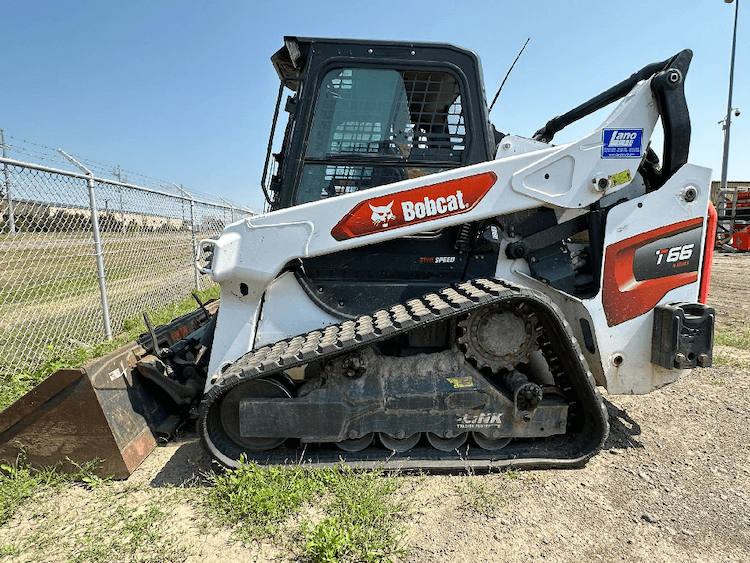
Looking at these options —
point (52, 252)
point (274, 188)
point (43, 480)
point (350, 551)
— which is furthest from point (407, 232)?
point (52, 252)

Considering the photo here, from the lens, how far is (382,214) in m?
2.77

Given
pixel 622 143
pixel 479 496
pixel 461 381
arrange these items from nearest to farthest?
pixel 479 496
pixel 461 381
pixel 622 143

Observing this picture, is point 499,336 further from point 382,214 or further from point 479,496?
point 382,214

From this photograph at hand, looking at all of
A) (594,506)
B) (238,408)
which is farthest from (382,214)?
(594,506)

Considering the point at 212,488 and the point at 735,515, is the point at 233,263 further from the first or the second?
the point at 735,515

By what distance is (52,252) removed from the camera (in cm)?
488

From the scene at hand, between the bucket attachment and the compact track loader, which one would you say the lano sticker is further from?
the bucket attachment

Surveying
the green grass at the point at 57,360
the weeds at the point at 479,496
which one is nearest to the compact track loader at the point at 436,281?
the weeds at the point at 479,496

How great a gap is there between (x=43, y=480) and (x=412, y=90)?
3.42m

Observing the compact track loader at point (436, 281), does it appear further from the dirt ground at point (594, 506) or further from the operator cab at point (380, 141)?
the dirt ground at point (594, 506)

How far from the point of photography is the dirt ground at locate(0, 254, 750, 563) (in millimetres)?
2078

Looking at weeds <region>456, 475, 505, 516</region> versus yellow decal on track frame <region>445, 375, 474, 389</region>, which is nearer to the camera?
weeds <region>456, 475, 505, 516</region>

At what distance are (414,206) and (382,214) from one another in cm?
21

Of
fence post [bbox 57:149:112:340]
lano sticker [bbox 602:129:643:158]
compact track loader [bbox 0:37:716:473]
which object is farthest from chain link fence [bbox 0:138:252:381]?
lano sticker [bbox 602:129:643:158]
